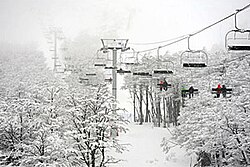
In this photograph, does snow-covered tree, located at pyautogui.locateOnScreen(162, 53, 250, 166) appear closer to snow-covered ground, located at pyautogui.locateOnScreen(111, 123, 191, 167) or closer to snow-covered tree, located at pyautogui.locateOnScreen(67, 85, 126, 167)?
snow-covered ground, located at pyautogui.locateOnScreen(111, 123, 191, 167)

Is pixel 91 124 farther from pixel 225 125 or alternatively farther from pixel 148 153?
pixel 148 153

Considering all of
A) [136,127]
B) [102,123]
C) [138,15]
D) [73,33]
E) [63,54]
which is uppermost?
[138,15]

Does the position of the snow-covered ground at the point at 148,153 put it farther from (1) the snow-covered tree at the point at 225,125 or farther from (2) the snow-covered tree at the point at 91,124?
(2) the snow-covered tree at the point at 91,124

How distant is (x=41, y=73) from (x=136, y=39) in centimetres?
1301

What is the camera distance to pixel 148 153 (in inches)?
848

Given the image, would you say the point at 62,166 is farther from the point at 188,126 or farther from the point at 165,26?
the point at 165,26

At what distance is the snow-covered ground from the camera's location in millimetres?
19938

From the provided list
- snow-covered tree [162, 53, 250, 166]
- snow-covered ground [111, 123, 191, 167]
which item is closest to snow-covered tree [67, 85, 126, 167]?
snow-covered tree [162, 53, 250, 166]

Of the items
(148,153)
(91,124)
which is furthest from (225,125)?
(148,153)

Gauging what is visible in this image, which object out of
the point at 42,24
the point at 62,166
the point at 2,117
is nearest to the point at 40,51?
the point at 42,24

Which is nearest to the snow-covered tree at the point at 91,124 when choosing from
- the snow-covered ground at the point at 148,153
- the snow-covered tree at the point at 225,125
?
the snow-covered tree at the point at 225,125

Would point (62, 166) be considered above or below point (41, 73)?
below

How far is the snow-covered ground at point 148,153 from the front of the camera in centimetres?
1994

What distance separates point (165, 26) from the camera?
45.2 meters
